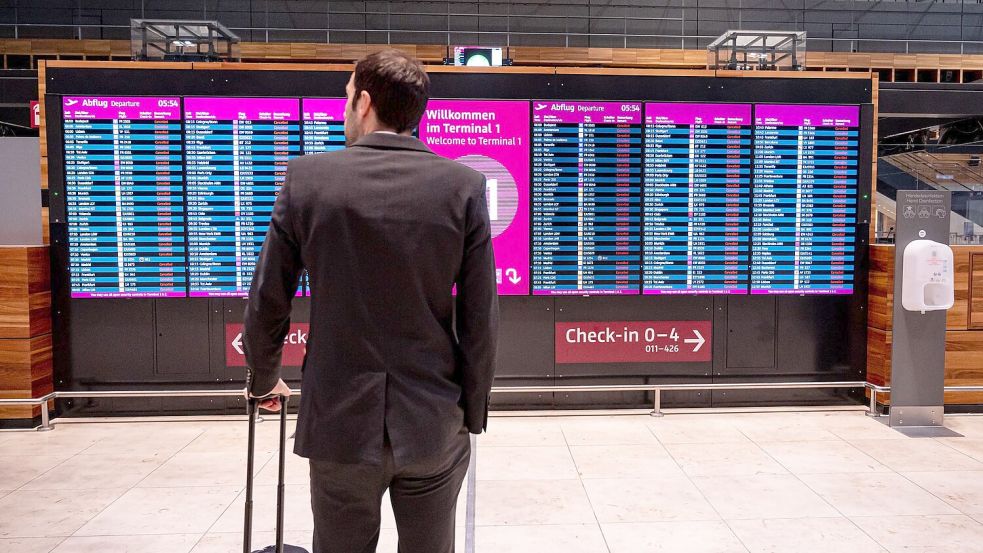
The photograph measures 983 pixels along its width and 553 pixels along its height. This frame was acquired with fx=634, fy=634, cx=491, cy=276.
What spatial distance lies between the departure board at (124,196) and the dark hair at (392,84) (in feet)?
12.9

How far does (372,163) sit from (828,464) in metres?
3.69

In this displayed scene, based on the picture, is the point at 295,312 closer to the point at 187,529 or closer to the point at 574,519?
the point at 187,529

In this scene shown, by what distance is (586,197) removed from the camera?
489 cm

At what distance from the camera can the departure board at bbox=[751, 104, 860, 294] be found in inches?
195

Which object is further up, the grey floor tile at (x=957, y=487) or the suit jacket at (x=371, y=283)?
the suit jacket at (x=371, y=283)

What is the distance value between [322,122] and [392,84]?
12.0 ft

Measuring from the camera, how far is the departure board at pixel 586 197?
4.84m

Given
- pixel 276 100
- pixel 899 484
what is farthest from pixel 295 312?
pixel 899 484

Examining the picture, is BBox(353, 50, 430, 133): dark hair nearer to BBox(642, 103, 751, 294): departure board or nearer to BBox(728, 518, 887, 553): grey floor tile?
BBox(728, 518, 887, 553): grey floor tile

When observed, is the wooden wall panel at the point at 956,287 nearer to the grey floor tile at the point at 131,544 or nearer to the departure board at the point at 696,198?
the departure board at the point at 696,198

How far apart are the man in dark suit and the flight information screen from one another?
343 cm

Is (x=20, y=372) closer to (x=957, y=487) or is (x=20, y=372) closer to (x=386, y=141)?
(x=386, y=141)

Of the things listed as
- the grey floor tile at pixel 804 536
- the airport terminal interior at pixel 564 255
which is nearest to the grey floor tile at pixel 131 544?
the airport terminal interior at pixel 564 255

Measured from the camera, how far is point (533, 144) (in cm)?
483
